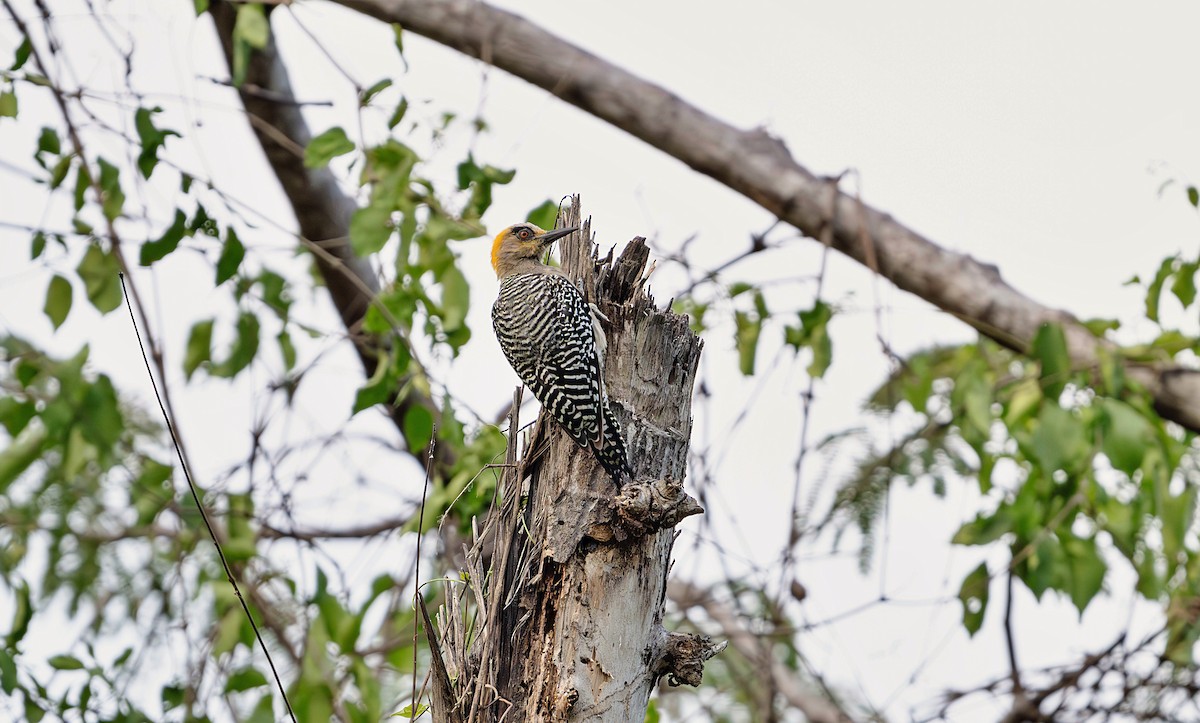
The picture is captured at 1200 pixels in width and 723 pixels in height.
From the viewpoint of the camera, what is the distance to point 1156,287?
15.6 ft

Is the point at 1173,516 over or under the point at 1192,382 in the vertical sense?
under

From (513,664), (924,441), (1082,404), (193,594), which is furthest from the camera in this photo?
(924,441)

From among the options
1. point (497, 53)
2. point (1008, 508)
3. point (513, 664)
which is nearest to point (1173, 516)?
point (1008, 508)

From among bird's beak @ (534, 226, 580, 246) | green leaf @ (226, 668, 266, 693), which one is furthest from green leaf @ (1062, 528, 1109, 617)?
green leaf @ (226, 668, 266, 693)

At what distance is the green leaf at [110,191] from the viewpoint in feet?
15.5

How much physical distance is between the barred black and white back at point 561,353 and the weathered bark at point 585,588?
5 centimetres

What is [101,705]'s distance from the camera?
15.4 ft

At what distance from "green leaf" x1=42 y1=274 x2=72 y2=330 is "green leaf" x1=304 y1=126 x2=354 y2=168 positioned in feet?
4.08

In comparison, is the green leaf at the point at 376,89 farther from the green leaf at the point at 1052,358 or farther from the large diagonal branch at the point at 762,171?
the green leaf at the point at 1052,358

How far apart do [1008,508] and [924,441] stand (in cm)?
197

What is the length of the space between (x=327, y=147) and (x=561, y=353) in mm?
1184

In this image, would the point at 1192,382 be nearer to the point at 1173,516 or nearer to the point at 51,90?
the point at 1173,516

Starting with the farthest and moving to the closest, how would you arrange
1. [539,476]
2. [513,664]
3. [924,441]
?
[924,441] → [539,476] → [513,664]

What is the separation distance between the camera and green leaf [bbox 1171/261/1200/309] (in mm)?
4793
